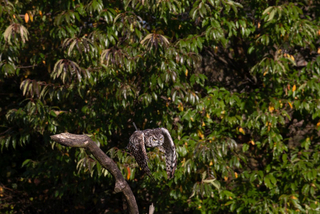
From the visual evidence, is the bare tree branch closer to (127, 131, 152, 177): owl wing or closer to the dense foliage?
(127, 131, 152, 177): owl wing

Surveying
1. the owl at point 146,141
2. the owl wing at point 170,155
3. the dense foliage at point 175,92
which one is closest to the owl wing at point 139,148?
the owl at point 146,141

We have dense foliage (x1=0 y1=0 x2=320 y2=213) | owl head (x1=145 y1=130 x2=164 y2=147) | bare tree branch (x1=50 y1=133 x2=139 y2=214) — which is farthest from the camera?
dense foliage (x1=0 y1=0 x2=320 y2=213)

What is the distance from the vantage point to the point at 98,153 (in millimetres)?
1901

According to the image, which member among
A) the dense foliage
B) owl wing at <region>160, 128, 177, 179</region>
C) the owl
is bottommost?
the dense foliage

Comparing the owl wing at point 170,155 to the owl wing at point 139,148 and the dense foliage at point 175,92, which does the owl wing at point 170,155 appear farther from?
the dense foliage at point 175,92

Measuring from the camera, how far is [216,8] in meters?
3.61

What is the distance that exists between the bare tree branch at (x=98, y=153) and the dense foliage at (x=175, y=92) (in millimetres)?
1479

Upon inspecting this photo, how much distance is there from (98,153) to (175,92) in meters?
1.65

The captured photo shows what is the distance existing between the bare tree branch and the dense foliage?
148cm

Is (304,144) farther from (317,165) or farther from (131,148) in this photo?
(131,148)

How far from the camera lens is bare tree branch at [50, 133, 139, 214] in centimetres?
172

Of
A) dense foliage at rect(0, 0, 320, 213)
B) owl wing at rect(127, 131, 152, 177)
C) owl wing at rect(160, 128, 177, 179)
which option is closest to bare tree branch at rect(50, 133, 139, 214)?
owl wing at rect(127, 131, 152, 177)

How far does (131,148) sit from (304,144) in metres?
2.36

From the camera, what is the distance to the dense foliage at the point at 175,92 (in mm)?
3500
